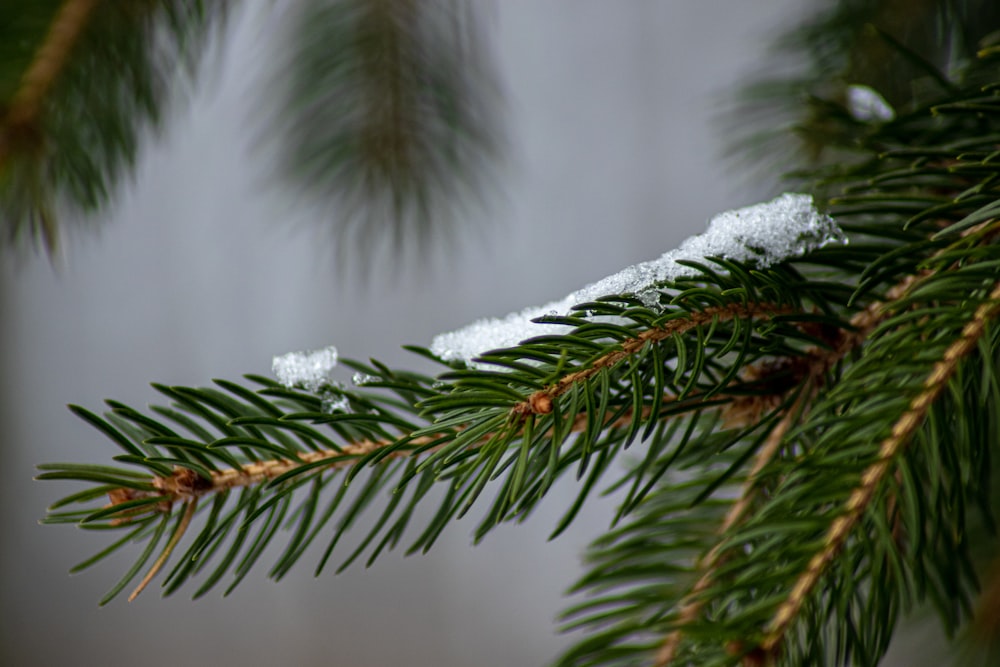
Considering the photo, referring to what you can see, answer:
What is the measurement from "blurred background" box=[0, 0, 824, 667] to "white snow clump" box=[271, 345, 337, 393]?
2.57 feet

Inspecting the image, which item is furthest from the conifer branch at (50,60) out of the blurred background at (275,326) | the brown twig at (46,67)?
the blurred background at (275,326)

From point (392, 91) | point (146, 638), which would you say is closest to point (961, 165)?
point (392, 91)

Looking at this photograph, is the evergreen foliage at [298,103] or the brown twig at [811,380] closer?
the brown twig at [811,380]

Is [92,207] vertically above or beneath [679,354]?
above

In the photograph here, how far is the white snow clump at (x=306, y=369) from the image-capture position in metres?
0.15

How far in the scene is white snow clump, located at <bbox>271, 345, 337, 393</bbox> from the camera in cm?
15

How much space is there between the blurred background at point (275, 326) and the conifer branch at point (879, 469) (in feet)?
2.68

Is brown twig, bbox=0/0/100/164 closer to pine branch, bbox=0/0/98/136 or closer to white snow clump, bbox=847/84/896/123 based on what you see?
pine branch, bbox=0/0/98/136

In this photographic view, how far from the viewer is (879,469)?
0.12 metres

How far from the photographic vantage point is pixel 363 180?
0.34 meters

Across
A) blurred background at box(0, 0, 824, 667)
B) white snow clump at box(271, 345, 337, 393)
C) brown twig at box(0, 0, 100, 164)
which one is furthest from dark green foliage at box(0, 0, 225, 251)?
blurred background at box(0, 0, 824, 667)

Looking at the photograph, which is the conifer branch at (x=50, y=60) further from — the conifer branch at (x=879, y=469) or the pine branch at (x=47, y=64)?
the conifer branch at (x=879, y=469)

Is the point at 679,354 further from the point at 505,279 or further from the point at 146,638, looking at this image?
the point at 146,638

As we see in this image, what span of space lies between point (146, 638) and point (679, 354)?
1.09 meters
